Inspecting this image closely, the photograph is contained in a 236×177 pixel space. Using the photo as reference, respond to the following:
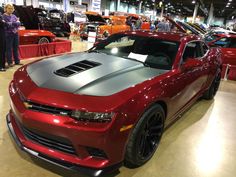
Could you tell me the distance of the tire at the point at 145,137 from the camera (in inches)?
84.2

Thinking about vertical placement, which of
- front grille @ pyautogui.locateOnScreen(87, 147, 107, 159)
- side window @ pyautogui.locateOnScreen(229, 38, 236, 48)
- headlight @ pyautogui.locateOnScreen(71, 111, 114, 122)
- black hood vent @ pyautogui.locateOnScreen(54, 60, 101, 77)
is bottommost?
front grille @ pyautogui.locateOnScreen(87, 147, 107, 159)

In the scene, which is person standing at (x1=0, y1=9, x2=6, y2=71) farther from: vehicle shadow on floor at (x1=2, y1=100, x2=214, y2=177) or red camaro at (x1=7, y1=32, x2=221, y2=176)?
vehicle shadow on floor at (x1=2, y1=100, x2=214, y2=177)

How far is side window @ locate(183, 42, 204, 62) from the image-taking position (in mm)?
3312

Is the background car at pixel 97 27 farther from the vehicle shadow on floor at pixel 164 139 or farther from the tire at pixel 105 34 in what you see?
the vehicle shadow on floor at pixel 164 139

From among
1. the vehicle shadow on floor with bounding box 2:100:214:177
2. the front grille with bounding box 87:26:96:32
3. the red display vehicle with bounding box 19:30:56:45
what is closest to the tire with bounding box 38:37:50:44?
the red display vehicle with bounding box 19:30:56:45

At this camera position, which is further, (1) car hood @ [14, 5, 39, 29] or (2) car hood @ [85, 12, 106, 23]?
(2) car hood @ [85, 12, 106, 23]

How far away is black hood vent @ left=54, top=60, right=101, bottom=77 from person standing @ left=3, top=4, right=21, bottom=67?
3.55 metres

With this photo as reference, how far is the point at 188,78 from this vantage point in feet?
9.99

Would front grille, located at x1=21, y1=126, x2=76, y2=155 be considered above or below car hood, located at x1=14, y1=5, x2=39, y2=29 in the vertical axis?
below

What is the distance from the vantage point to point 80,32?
12695mm

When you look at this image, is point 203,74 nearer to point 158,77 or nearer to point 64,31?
point 158,77

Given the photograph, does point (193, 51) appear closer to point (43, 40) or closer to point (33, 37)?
point (33, 37)

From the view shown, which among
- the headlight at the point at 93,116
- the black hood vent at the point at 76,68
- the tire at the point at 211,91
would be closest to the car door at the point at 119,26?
the tire at the point at 211,91

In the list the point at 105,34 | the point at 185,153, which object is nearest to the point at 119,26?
the point at 105,34
